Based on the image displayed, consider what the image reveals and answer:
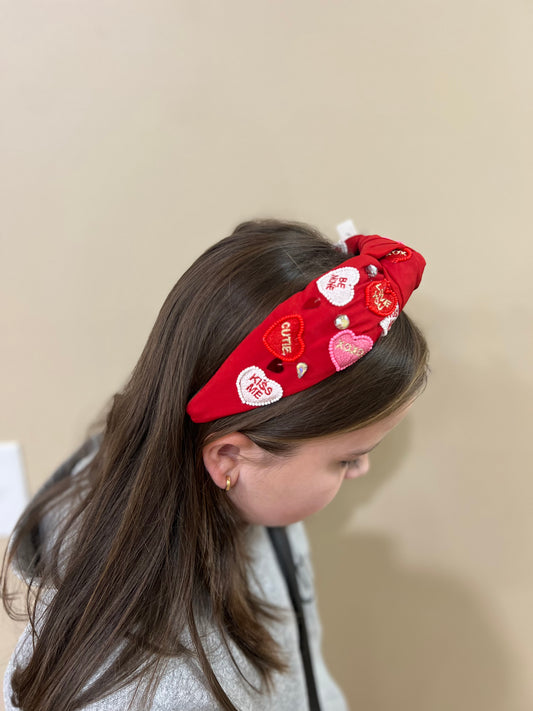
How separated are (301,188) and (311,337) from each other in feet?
0.94

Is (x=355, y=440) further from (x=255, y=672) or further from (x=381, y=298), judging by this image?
(x=255, y=672)

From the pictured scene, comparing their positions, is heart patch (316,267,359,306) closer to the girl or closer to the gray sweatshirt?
the girl

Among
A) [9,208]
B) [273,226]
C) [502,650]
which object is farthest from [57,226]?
[502,650]

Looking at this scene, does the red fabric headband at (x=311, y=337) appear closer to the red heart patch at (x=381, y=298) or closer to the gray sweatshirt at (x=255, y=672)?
the red heart patch at (x=381, y=298)

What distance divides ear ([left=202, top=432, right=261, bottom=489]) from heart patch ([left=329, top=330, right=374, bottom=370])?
12 centimetres

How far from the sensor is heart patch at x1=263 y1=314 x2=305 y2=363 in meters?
0.39

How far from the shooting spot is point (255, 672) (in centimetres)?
53

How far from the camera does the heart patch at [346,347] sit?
15.4 inches

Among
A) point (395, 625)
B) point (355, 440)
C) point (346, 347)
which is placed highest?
point (346, 347)

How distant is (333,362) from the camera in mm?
395

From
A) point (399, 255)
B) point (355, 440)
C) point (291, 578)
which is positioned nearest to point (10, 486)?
Answer: point (291, 578)

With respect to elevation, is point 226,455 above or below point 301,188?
below

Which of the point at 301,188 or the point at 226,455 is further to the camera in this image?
the point at 301,188

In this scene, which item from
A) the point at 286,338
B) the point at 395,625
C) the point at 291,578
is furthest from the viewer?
the point at 395,625
